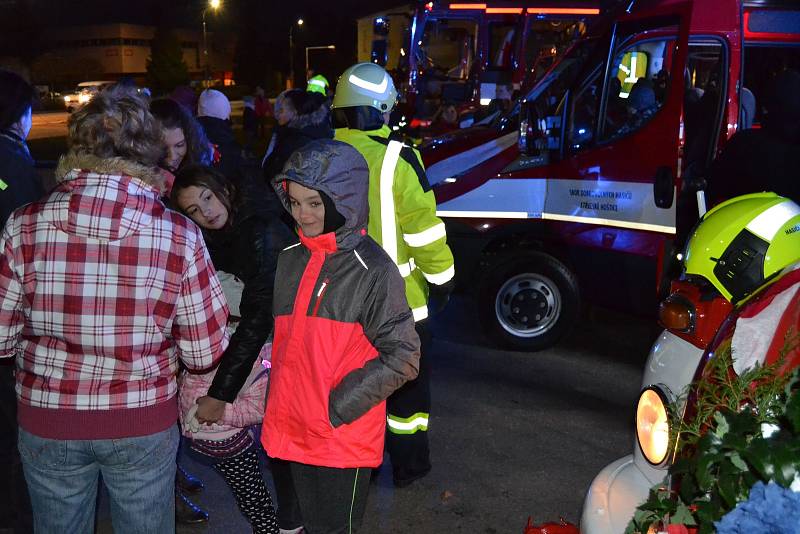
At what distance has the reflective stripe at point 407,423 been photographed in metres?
4.38

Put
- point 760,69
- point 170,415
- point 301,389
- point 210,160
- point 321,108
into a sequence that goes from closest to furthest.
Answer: point 170,415 < point 301,389 < point 210,160 < point 321,108 < point 760,69

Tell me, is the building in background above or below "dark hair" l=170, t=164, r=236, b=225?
above

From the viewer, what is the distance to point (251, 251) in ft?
10.5

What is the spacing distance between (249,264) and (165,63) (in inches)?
2617

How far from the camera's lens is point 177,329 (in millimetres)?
2588

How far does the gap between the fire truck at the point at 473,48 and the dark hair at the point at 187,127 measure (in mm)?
9040

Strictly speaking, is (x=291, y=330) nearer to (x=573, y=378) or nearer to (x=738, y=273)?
(x=738, y=273)

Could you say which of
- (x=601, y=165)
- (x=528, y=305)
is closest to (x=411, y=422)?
(x=528, y=305)

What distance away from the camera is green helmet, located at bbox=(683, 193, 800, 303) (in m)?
2.75

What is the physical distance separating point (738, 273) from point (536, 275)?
143 inches

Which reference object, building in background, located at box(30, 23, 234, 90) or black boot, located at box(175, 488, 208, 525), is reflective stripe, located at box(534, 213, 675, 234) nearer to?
black boot, located at box(175, 488, 208, 525)

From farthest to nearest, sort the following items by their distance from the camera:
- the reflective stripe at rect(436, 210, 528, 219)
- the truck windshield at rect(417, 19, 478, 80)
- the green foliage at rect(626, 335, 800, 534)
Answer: the truck windshield at rect(417, 19, 478, 80) → the reflective stripe at rect(436, 210, 528, 219) → the green foliage at rect(626, 335, 800, 534)

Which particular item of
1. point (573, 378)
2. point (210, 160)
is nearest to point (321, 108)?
point (210, 160)

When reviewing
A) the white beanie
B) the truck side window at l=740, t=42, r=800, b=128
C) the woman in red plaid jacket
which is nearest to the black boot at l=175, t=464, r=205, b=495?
the woman in red plaid jacket
